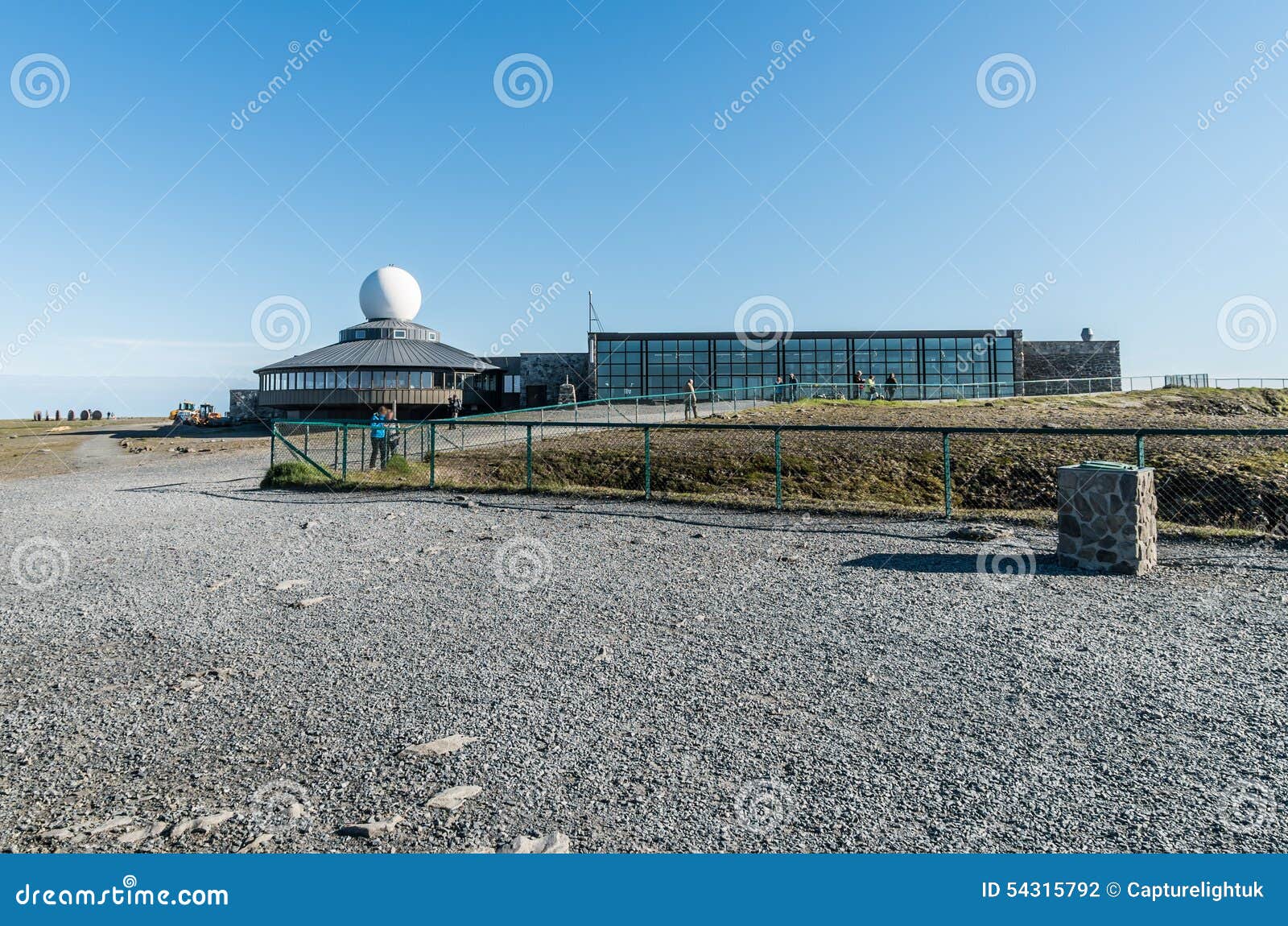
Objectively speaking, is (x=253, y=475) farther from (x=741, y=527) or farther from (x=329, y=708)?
(x=329, y=708)

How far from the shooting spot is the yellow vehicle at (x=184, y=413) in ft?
152

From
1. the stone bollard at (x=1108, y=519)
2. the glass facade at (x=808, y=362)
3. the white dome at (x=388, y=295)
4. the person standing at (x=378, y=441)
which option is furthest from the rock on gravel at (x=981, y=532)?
the white dome at (x=388, y=295)

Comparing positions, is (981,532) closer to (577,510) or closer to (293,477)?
(577,510)

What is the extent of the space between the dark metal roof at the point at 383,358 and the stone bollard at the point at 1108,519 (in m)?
40.5

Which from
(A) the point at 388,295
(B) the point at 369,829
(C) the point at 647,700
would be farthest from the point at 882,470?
(A) the point at 388,295

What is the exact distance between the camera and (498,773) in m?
3.93

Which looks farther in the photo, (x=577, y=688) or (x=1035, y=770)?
(x=577, y=688)

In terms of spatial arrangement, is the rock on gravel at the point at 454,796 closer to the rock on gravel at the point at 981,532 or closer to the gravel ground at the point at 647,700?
the gravel ground at the point at 647,700

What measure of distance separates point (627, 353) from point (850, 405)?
1692 cm

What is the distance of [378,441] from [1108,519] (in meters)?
14.1

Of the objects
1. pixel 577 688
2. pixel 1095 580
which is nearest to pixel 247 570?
pixel 577 688

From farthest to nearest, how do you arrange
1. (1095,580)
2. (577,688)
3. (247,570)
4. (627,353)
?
(627,353), (247,570), (1095,580), (577,688)

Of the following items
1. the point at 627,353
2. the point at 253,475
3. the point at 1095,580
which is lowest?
the point at 1095,580

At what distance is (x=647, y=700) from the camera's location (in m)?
4.91
